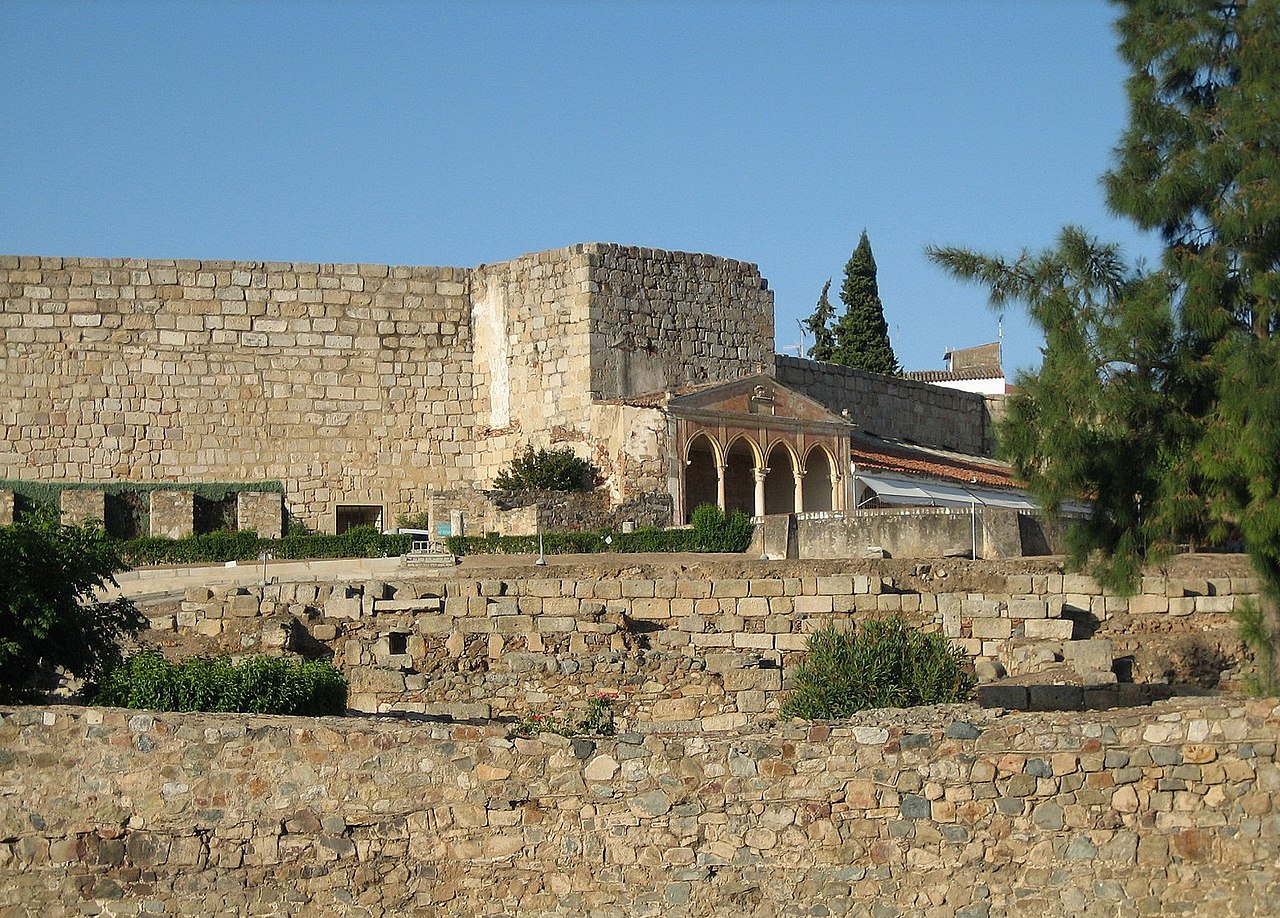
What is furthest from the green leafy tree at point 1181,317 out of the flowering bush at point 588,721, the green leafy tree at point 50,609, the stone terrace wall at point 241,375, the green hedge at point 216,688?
the stone terrace wall at point 241,375

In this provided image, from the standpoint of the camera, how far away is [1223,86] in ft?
48.3

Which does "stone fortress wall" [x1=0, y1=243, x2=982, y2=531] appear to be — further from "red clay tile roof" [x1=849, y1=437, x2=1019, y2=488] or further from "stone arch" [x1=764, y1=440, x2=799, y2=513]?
"red clay tile roof" [x1=849, y1=437, x2=1019, y2=488]

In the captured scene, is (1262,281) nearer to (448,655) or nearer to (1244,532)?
(1244,532)

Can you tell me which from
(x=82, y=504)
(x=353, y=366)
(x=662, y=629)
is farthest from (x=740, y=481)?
(x=662, y=629)

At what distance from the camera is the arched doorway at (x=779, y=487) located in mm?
33219

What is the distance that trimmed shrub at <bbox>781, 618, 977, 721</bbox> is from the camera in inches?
593

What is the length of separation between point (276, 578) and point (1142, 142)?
12335 mm

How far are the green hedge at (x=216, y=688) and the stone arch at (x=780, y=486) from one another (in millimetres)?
19406

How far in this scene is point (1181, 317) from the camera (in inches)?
567

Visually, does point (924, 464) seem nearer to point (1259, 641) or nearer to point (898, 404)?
point (898, 404)

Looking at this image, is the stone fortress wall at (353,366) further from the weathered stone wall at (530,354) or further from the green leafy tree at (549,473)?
the green leafy tree at (549,473)

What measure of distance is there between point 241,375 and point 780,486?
9.84m

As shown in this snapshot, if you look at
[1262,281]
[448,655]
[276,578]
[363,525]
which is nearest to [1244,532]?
[1262,281]

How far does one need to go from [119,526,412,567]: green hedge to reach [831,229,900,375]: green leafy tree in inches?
964
